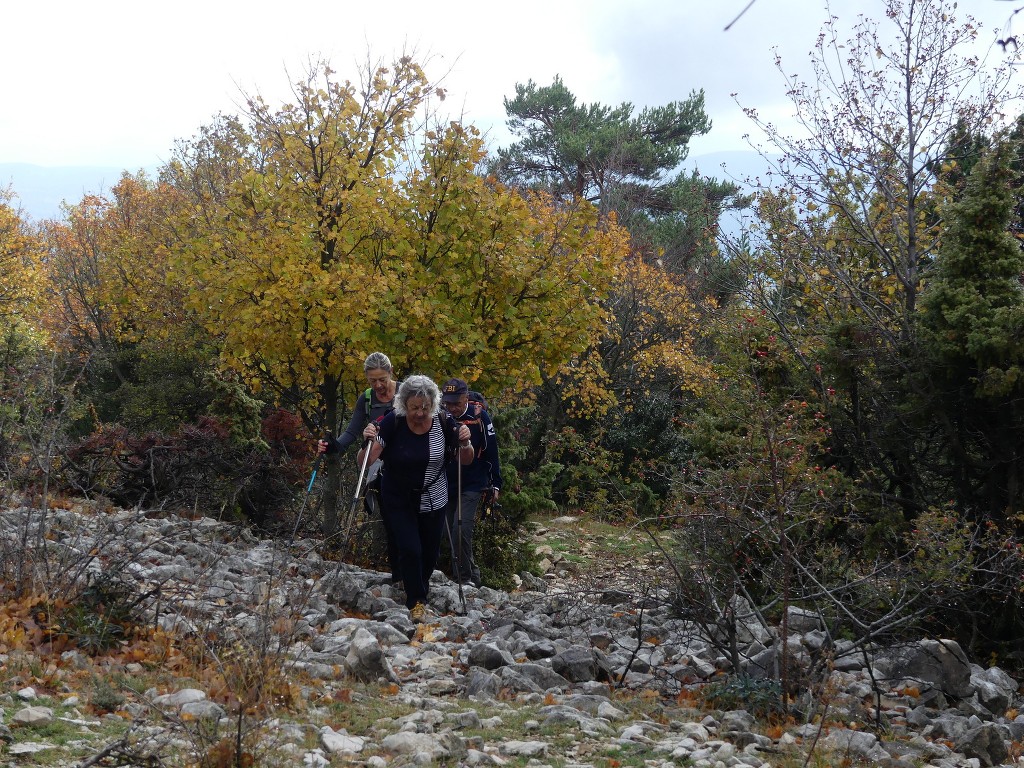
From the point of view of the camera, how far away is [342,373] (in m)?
10.8

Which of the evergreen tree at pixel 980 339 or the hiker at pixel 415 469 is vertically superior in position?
the evergreen tree at pixel 980 339

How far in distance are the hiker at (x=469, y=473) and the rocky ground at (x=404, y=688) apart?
1494 mm

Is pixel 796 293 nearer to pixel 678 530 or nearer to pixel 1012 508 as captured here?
pixel 1012 508

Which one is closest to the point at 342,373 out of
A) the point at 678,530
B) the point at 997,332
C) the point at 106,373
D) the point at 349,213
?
the point at 349,213

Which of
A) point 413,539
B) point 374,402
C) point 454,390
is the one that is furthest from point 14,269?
point 413,539

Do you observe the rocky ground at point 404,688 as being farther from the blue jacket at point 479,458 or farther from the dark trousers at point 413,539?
the blue jacket at point 479,458

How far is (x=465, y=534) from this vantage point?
32.9 feet

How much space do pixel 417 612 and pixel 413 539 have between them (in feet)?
1.92

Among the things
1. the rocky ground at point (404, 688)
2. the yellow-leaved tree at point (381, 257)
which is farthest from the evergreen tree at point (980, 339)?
the yellow-leaved tree at point (381, 257)

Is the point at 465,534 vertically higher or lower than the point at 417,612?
higher

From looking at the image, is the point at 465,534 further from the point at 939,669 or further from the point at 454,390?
the point at 939,669

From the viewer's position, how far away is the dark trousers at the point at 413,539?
8.20 metres

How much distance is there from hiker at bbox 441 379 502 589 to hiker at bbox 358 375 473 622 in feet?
1.70

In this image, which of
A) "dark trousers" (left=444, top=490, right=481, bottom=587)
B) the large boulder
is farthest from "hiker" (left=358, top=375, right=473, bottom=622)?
the large boulder
